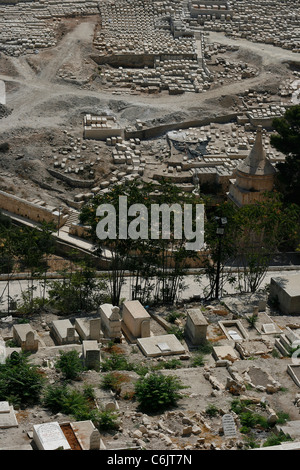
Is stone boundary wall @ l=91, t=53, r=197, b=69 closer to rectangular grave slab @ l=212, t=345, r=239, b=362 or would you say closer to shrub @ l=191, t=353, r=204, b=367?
rectangular grave slab @ l=212, t=345, r=239, b=362

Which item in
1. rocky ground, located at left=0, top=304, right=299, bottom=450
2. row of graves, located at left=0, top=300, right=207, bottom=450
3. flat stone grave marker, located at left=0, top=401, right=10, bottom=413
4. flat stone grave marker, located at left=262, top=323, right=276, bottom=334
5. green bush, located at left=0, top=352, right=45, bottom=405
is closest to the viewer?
rocky ground, located at left=0, top=304, right=299, bottom=450

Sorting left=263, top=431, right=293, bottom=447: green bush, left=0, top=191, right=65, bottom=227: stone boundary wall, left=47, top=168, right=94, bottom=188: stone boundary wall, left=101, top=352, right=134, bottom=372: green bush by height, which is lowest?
left=0, top=191, right=65, bottom=227: stone boundary wall

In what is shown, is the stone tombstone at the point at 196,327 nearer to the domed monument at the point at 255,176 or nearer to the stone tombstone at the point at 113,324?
the stone tombstone at the point at 113,324

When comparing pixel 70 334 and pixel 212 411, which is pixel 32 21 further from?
pixel 212 411

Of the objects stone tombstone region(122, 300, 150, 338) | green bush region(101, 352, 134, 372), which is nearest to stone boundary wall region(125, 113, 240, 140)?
stone tombstone region(122, 300, 150, 338)

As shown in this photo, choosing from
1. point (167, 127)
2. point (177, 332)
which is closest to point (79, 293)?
point (177, 332)

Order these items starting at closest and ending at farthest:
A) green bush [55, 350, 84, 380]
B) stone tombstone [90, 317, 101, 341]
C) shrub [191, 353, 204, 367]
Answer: green bush [55, 350, 84, 380], shrub [191, 353, 204, 367], stone tombstone [90, 317, 101, 341]
